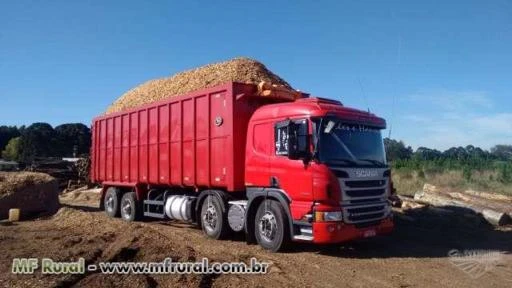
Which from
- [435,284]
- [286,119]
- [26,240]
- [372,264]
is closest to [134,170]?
[26,240]

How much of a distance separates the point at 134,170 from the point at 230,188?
5277mm

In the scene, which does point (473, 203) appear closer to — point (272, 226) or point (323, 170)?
point (272, 226)

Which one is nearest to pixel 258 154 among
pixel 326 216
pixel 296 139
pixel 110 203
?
pixel 296 139

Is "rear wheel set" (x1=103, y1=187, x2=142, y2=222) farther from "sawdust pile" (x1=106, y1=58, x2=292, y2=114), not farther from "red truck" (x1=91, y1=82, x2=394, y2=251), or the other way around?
"sawdust pile" (x1=106, y1=58, x2=292, y2=114)

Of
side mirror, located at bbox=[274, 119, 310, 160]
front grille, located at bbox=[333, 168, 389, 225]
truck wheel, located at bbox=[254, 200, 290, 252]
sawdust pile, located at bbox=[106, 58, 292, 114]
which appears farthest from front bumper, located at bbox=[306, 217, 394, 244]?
sawdust pile, located at bbox=[106, 58, 292, 114]

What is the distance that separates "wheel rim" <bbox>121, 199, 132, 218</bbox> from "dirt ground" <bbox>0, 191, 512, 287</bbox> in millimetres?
1555

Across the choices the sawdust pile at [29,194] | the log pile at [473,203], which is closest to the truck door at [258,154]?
the log pile at [473,203]

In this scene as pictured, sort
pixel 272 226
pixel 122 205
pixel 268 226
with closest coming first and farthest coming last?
pixel 272 226, pixel 268 226, pixel 122 205

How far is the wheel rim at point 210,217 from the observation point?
11130mm

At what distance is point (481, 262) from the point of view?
29.8ft

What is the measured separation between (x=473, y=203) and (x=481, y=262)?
698cm

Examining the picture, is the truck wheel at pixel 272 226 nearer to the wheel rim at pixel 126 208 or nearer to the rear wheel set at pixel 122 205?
the rear wheel set at pixel 122 205

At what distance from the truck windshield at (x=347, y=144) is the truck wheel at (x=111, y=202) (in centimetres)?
933

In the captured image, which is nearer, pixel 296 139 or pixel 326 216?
pixel 326 216
